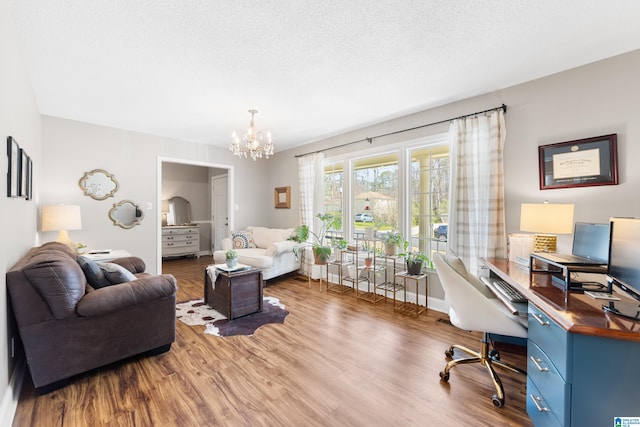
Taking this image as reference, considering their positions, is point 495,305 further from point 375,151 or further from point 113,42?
point 113,42

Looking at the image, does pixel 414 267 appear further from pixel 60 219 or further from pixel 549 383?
pixel 60 219

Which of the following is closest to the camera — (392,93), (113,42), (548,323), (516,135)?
(548,323)

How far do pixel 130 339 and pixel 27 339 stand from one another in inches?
22.5

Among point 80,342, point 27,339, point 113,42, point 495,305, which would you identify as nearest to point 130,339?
point 80,342

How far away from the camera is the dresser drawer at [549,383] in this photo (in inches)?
45.5

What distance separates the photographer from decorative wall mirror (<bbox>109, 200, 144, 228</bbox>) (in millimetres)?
4109

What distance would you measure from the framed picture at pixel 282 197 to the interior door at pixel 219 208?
1.80m

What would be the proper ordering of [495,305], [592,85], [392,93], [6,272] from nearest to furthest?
[6,272] < [495,305] < [592,85] < [392,93]

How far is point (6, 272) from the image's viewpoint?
1650mm

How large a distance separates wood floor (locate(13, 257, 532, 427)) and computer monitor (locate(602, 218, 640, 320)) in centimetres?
86

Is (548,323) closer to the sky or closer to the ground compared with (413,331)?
closer to the sky

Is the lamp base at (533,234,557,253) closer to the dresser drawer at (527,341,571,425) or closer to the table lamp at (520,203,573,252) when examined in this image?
the table lamp at (520,203,573,252)

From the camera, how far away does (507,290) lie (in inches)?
79.9

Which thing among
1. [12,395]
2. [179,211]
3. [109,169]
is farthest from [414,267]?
[179,211]
